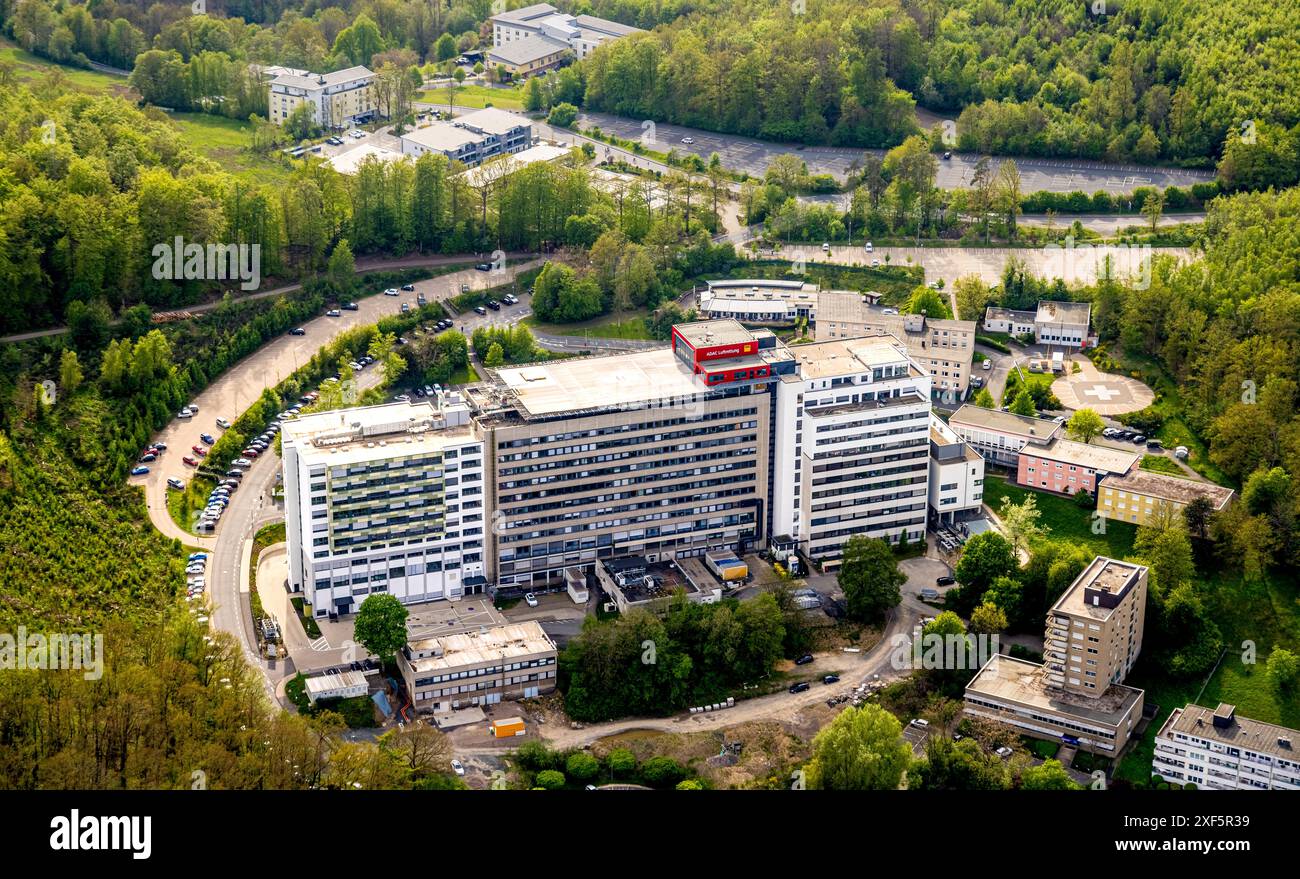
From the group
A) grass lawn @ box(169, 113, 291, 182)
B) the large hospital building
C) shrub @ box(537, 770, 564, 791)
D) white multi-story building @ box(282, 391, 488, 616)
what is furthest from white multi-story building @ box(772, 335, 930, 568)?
grass lawn @ box(169, 113, 291, 182)

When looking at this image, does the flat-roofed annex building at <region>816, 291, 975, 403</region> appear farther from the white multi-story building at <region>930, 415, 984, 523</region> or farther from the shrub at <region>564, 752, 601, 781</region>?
the shrub at <region>564, 752, 601, 781</region>

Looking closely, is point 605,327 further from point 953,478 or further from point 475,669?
point 475,669

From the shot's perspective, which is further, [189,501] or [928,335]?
[928,335]

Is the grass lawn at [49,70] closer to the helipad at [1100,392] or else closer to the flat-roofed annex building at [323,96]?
the flat-roofed annex building at [323,96]

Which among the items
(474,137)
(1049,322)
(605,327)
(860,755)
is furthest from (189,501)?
(1049,322)

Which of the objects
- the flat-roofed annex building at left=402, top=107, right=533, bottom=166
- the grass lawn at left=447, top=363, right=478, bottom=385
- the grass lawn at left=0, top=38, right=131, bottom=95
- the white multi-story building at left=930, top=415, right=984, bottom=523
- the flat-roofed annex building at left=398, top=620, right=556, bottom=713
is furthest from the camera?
the grass lawn at left=0, top=38, right=131, bottom=95
